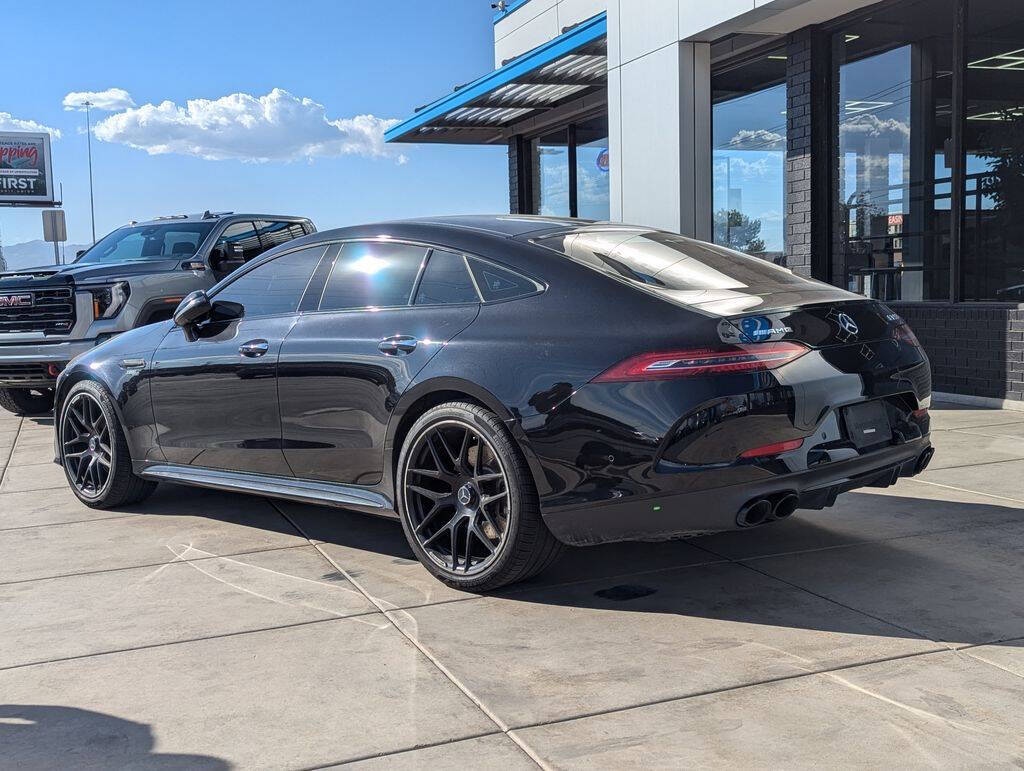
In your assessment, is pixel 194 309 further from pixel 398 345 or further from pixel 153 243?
pixel 153 243

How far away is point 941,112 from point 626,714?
8.26m

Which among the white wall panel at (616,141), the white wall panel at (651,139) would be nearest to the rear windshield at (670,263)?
the white wall panel at (651,139)

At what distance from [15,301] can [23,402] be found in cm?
183

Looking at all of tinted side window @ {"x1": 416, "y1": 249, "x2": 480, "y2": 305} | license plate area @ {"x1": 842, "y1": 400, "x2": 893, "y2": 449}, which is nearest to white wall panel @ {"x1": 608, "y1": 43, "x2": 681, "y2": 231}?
tinted side window @ {"x1": 416, "y1": 249, "x2": 480, "y2": 305}

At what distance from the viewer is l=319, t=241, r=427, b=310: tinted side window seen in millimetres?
4891

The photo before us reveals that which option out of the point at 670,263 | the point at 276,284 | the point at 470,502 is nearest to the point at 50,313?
the point at 276,284

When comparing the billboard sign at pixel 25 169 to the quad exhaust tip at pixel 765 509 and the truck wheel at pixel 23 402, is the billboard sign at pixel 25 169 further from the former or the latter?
the quad exhaust tip at pixel 765 509

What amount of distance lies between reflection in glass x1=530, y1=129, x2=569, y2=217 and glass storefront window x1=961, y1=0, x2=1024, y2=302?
337 inches

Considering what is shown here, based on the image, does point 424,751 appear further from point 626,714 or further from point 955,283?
point 955,283

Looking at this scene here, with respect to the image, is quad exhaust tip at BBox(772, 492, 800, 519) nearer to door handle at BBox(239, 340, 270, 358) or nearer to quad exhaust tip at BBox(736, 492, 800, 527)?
quad exhaust tip at BBox(736, 492, 800, 527)

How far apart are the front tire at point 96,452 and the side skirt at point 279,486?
18 cm

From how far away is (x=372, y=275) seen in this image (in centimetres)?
504

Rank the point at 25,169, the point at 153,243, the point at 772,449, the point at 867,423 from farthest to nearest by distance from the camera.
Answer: the point at 25,169 → the point at 153,243 → the point at 867,423 → the point at 772,449

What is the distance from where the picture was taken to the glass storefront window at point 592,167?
16.6m
